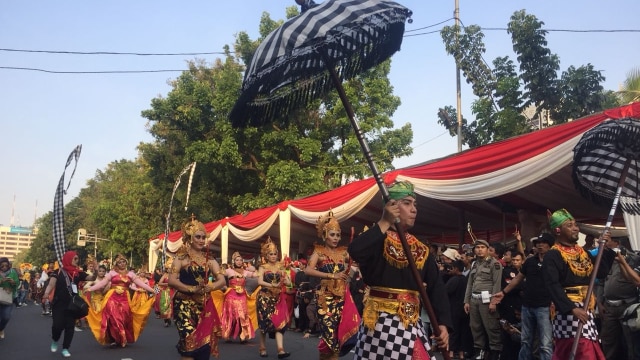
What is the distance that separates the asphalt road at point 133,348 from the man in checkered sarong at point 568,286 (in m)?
5.57

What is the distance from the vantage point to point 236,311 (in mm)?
13047

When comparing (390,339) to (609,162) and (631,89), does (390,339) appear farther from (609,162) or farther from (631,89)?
(631,89)

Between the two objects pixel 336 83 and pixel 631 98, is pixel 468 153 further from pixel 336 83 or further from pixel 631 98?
pixel 631 98

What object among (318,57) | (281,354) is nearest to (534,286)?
(318,57)

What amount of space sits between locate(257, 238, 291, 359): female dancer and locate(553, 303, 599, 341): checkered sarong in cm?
567

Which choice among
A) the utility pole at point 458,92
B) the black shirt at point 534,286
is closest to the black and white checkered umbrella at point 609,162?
the black shirt at point 534,286

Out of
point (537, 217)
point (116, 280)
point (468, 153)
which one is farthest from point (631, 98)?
point (116, 280)

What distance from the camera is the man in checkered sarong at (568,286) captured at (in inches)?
218

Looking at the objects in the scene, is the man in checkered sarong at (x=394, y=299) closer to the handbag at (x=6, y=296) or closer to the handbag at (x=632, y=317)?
the handbag at (x=632, y=317)

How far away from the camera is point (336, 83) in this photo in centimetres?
376

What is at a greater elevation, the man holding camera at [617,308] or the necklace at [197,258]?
the necklace at [197,258]

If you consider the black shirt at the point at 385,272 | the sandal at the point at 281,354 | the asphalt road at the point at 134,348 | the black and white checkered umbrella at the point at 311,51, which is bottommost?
the asphalt road at the point at 134,348

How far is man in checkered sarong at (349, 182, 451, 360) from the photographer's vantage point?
396 centimetres

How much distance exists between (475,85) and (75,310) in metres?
13.9
